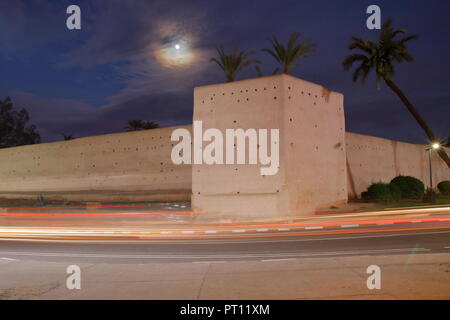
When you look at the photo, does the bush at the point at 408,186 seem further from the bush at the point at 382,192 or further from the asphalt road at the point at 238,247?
the asphalt road at the point at 238,247

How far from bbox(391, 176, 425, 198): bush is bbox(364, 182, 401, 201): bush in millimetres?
1187

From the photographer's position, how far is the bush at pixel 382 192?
90.0ft

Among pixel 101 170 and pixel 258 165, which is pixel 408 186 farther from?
pixel 101 170

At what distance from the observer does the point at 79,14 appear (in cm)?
1547

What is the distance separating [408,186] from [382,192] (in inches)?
158

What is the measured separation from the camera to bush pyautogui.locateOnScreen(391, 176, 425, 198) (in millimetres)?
30000

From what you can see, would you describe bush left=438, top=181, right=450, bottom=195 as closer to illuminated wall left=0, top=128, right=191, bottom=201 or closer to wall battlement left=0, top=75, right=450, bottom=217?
wall battlement left=0, top=75, right=450, bottom=217

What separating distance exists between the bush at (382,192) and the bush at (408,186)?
1.19 meters

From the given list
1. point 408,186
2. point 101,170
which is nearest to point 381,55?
point 408,186

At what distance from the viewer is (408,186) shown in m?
30.2
